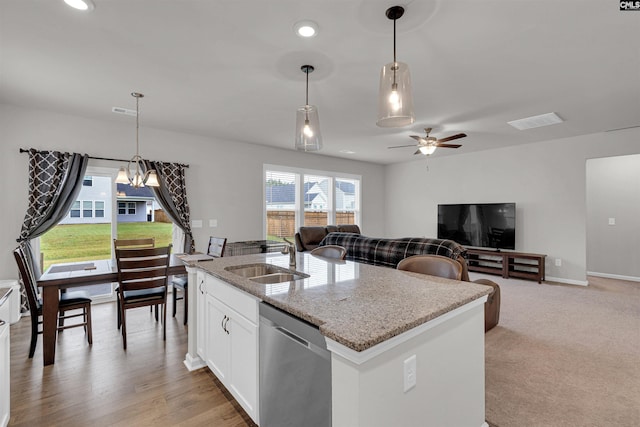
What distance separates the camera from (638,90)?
3.19 m

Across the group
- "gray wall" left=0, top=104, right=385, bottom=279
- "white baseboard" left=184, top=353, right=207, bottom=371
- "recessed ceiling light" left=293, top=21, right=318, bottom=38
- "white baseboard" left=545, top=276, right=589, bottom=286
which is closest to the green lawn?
"gray wall" left=0, top=104, right=385, bottom=279

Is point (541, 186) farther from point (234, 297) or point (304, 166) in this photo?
point (234, 297)

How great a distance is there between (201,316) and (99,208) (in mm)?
3074

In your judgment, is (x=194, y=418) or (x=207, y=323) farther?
(x=207, y=323)

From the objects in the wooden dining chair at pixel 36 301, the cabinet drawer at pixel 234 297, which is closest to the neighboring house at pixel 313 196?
the wooden dining chair at pixel 36 301

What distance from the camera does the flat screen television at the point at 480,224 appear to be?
5.86 metres

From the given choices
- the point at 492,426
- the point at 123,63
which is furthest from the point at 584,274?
the point at 123,63

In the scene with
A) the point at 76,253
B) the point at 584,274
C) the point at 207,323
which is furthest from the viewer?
the point at 584,274

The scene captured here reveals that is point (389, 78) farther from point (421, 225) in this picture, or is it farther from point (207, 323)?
point (421, 225)

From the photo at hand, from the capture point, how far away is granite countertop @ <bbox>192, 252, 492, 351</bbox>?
1.10m

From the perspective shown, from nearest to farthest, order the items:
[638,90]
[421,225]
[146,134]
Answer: [638,90], [146,134], [421,225]

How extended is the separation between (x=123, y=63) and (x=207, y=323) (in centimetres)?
234

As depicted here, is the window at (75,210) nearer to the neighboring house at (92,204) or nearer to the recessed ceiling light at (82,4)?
the neighboring house at (92,204)

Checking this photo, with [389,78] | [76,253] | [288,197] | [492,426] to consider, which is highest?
[389,78]
